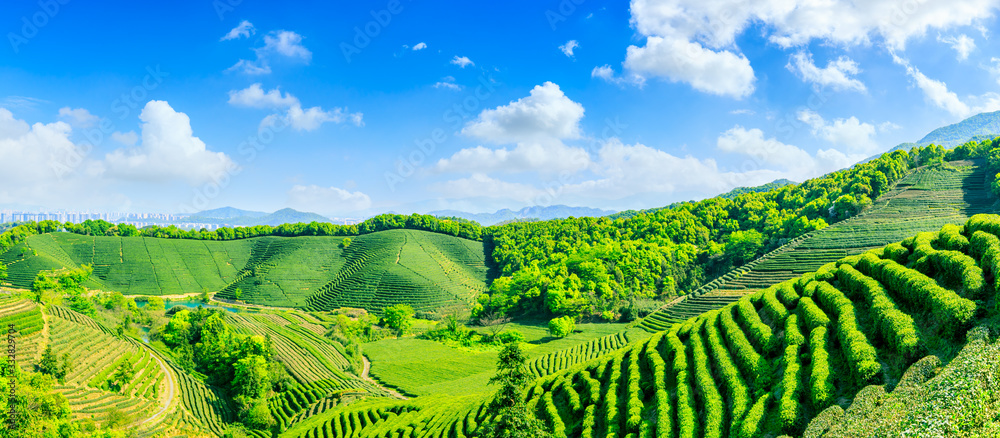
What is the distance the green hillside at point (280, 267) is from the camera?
104 metres

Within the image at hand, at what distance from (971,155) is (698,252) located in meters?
61.2

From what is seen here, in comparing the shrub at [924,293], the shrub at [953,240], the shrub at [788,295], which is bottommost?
the shrub at [788,295]

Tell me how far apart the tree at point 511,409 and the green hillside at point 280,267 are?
78.7 m

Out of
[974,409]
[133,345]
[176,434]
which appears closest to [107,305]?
[133,345]

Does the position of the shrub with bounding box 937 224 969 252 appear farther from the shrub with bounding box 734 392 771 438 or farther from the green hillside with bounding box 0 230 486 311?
the green hillside with bounding box 0 230 486 311

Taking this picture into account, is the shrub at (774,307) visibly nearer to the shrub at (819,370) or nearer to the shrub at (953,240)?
the shrub at (819,370)

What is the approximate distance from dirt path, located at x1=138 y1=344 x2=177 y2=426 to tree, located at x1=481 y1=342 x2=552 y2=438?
32473mm

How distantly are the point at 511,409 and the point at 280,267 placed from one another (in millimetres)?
117068

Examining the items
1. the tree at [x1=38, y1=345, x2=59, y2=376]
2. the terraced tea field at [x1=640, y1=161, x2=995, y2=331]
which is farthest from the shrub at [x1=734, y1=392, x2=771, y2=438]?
the tree at [x1=38, y1=345, x2=59, y2=376]

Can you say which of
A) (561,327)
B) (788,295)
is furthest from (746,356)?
(561,327)

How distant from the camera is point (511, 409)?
846 inches

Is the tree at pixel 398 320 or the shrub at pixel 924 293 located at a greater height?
the shrub at pixel 924 293

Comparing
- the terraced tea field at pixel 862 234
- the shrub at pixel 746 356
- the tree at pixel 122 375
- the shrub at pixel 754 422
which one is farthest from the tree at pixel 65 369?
the terraced tea field at pixel 862 234

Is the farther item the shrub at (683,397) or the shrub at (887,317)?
the shrub at (683,397)
